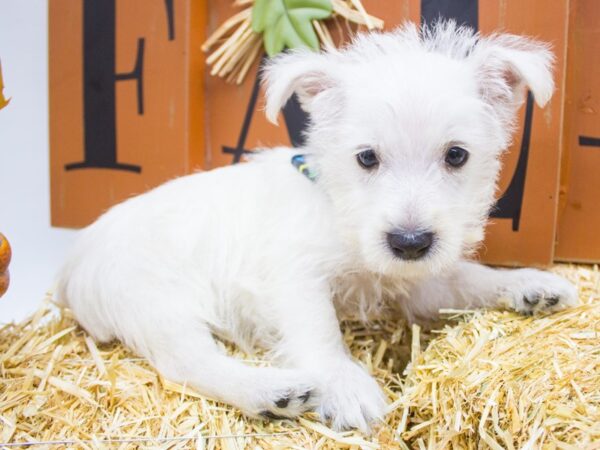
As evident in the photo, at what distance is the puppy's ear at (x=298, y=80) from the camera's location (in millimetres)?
1955

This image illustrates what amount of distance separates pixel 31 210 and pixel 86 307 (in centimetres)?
128

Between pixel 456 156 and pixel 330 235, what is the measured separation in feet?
1.74

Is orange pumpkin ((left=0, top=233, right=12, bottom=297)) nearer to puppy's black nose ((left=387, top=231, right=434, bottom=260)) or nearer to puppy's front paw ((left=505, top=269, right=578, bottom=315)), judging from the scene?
puppy's black nose ((left=387, top=231, right=434, bottom=260))

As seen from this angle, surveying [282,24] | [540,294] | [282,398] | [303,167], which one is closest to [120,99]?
[282,24]

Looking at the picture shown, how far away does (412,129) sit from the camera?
1.77 meters

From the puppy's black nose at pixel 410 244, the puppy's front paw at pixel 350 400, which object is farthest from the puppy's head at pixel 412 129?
the puppy's front paw at pixel 350 400

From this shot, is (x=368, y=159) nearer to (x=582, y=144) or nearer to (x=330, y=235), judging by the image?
(x=330, y=235)

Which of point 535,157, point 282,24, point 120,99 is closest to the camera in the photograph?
point 535,157

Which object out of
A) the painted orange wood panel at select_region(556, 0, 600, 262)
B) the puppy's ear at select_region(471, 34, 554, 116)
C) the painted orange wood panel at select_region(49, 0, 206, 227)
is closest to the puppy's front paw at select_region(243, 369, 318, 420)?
the puppy's ear at select_region(471, 34, 554, 116)

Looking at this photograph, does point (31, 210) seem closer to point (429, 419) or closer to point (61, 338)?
point (61, 338)

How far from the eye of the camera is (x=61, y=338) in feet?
7.55

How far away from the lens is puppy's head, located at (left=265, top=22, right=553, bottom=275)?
1.75 meters

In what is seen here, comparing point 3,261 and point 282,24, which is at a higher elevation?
point 282,24

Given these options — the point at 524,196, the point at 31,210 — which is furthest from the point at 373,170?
the point at 31,210
